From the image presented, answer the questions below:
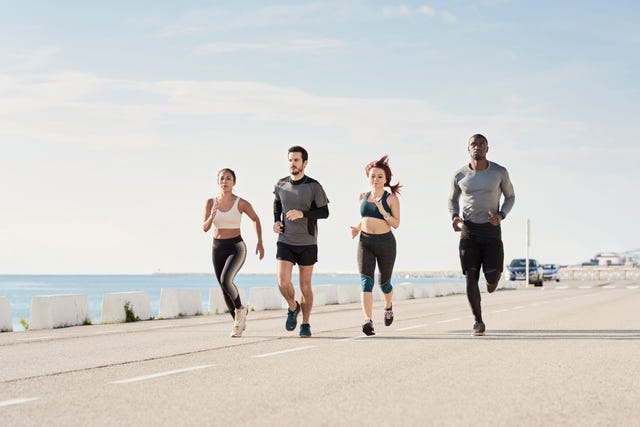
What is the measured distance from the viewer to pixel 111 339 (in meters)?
13.2

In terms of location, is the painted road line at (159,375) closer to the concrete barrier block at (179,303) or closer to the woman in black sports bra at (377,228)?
the woman in black sports bra at (377,228)

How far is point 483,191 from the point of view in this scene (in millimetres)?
12664

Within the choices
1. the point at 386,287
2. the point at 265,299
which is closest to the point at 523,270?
the point at 265,299

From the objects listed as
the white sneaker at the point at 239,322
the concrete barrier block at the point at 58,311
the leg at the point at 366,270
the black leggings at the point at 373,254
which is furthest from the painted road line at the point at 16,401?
the concrete barrier block at the point at 58,311

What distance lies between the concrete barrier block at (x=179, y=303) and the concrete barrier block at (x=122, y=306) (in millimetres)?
391

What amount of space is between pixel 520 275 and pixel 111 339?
52.5 meters

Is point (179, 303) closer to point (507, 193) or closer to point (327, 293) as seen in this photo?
point (327, 293)

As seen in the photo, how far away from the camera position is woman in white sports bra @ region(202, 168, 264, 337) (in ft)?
42.8

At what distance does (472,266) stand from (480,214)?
68 centimetres

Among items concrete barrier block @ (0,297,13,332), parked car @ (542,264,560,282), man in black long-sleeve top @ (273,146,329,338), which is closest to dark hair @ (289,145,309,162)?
man in black long-sleeve top @ (273,146,329,338)

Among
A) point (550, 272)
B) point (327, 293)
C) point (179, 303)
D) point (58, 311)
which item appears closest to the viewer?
point (58, 311)

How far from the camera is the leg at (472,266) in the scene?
12789mm

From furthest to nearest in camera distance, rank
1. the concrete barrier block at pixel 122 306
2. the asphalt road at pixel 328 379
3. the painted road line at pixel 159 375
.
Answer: the concrete barrier block at pixel 122 306 → the painted road line at pixel 159 375 → the asphalt road at pixel 328 379

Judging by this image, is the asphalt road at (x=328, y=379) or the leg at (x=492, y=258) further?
the leg at (x=492, y=258)
